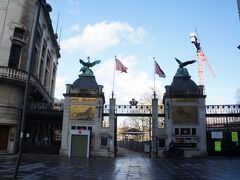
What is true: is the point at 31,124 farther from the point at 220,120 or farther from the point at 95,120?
the point at 220,120

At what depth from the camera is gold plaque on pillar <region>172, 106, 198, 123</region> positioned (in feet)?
113

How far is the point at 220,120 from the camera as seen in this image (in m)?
36.2

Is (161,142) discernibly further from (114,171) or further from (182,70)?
(114,171)

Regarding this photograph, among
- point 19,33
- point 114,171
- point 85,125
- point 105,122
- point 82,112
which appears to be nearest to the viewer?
point 114,171

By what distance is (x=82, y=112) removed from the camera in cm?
3538

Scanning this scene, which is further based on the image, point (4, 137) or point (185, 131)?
point (185, 131)

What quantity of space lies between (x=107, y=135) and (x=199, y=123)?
11.2m

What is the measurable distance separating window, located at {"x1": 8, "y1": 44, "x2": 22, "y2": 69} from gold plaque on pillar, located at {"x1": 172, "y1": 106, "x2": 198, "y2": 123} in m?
20.3

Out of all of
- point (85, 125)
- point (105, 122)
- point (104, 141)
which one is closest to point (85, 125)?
point (85, 125)

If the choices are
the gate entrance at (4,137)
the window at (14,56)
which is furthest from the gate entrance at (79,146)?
the window at (14,56)

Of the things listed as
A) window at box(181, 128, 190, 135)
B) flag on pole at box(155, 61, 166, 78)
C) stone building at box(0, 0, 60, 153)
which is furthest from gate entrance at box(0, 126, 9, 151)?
window at box(181, 128, 190, 135)

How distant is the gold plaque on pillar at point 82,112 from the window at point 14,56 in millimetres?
8893

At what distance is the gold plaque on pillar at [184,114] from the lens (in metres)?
34.5

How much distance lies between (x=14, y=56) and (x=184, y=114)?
73.2 ft
